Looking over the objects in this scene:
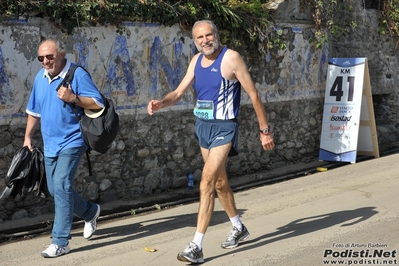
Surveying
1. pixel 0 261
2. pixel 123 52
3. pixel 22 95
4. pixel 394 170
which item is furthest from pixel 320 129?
pixel 0 261

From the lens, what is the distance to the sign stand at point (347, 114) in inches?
448

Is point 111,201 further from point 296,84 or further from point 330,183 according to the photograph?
point 296,84

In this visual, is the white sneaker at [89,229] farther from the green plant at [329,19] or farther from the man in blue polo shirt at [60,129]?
the green plant at [329,19]

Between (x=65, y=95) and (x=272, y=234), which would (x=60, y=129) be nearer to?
(x=65, y=95)

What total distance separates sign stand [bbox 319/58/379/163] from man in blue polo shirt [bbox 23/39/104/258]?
6.05 metres

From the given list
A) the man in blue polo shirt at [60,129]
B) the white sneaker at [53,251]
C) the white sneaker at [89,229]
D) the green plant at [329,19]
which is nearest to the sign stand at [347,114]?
the green plant at [329,19]

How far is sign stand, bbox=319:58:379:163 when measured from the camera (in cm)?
1139

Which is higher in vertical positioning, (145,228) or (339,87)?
(339,87)

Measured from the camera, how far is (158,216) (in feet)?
26.5

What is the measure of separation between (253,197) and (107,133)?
10.5 feet

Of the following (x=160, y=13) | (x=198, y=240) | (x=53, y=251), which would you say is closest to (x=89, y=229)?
(x=53, y=251)

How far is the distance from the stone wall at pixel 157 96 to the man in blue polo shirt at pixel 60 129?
1424mm

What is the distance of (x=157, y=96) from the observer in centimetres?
928

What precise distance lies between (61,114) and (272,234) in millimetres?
2333
